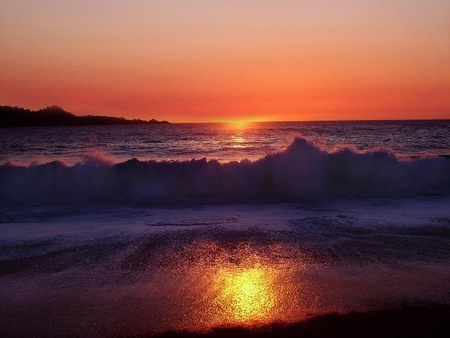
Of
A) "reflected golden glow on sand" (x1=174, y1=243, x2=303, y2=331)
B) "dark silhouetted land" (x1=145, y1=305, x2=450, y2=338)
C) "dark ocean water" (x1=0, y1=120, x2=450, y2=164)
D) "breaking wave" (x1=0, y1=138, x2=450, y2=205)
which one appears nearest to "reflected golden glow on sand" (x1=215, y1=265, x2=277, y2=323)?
"reflected golden glow on sand" (x1=174, y1=243, x2=303, y2=331)

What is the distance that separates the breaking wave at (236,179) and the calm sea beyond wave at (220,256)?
7 centimetres

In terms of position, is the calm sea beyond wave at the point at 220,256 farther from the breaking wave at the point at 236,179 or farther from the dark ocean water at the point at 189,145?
the dark ocean water at the point at 189,145

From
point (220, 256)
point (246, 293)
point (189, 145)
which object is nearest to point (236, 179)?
point (220, 256)

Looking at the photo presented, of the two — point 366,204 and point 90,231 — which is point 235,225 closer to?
point 90,231

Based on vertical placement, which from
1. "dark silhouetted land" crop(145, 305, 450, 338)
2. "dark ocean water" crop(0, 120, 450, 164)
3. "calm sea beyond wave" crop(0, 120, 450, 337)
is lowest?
"dark ocean water" crop(0, 120, 450, 164)

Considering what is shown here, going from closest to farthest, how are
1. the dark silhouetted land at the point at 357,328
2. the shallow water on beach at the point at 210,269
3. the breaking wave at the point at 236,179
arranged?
the dark silhouetted land at the point at 357,328 < the shallow water on beach at the point at 210,269 < the breaking wave at the point at 236,179

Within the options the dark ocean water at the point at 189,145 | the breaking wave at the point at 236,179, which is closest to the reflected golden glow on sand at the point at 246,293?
the breaking wave at the point at 236,179

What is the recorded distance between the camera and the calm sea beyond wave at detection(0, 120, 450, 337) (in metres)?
4.08

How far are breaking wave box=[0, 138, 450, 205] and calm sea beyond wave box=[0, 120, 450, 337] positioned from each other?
0.22 ft

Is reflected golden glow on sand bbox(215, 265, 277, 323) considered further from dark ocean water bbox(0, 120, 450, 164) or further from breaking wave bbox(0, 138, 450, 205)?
dark ocean water bbox(0, 120, 450, 164)

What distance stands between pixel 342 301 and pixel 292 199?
6597mm

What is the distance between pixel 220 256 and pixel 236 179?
680cm

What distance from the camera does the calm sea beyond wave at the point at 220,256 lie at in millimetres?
4076

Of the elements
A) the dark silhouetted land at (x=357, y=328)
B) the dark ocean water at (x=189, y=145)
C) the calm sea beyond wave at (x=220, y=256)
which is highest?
the dark silhouetted land at (x=357, y=328)
